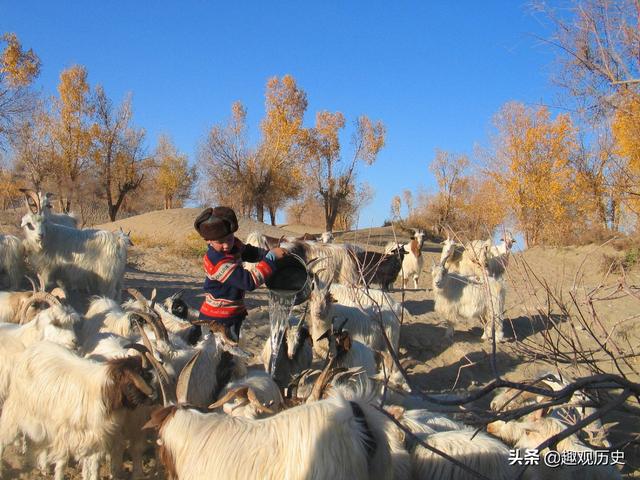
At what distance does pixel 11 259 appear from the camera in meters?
8.67

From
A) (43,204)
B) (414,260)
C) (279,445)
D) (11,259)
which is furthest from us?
(414,260)

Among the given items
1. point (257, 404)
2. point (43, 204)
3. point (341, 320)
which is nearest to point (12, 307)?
point (43, 204)

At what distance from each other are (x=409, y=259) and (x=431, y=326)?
4985 mm

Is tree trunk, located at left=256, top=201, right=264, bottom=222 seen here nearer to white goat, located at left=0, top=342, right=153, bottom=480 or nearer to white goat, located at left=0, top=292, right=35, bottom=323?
Result: white goat, located at left=0, top=292, right=35, bottom=323

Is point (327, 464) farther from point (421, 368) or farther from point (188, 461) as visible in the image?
point (421, 368)

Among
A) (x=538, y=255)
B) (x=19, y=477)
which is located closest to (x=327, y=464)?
(x=19, y=477)

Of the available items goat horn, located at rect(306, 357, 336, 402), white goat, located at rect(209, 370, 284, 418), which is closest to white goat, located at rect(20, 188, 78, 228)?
white goat, located at rect(209, 370, 284, 418)

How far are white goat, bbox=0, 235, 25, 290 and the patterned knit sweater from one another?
5.32 meters

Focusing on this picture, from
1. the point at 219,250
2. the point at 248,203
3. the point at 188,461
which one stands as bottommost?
the point at 188,461

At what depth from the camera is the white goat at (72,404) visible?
396 centimetres

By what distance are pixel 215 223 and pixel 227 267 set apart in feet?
1.21

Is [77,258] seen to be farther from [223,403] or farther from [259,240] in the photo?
[223,403]

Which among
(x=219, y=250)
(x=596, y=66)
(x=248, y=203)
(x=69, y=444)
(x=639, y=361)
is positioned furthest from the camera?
(x=248, y=203)

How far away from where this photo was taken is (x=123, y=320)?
5863 mm
